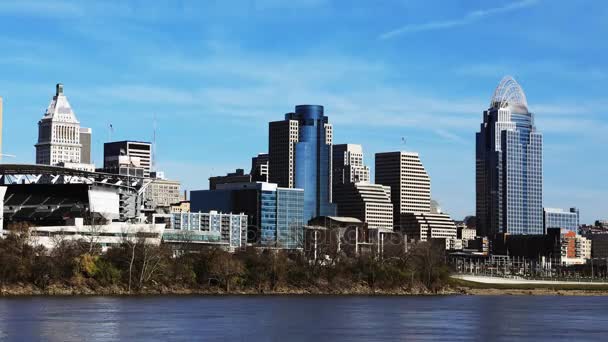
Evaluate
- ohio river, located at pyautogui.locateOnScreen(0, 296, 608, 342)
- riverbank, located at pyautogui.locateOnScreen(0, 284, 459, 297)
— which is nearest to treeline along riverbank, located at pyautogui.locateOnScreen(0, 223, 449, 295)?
riverbank, located at pyautogui.locateOnScreen(0, 284, 459, 297)

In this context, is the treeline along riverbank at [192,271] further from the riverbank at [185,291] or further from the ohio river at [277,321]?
the ohio river at [277,321]

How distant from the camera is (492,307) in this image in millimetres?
141500

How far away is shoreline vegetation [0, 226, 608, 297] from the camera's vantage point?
154 metres

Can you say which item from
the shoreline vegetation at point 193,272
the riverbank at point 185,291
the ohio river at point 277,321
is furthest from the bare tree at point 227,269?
the ohio river at point 277,321

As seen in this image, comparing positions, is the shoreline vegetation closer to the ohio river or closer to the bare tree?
the bare tree

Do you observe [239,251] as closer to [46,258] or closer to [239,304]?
[46,258]

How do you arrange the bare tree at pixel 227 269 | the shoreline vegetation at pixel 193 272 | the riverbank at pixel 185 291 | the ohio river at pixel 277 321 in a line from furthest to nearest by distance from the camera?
the bare tree at pixel 227 269 → the shoreline vegetation at pixel 193 272 → the riverbank at pixel 185 291 → the ohio river at pixel 277 321

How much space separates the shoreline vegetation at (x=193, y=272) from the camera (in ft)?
506

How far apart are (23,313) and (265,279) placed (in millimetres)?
73373

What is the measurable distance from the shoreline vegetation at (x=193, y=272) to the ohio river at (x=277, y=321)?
14.7m

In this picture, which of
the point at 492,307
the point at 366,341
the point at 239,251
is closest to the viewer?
the point at 366,341

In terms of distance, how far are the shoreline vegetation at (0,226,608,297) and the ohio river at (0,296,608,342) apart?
48.4ft

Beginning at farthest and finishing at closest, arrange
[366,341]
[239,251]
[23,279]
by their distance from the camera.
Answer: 1. [239,251]
2. [23,279]
3. [366,341]

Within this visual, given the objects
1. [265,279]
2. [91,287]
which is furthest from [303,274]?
[91,287]
